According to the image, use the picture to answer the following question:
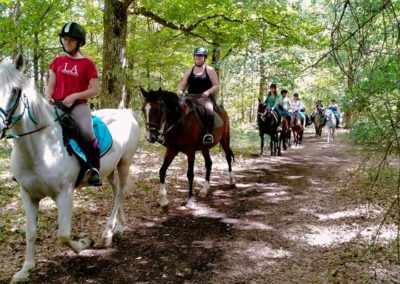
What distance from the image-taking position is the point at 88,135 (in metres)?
4.22

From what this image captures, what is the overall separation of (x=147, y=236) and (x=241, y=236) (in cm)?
142

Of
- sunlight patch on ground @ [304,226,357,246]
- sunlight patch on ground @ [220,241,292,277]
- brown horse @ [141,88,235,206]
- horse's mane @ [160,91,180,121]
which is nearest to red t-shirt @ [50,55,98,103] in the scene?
brown horse @ [141,88,235,206]

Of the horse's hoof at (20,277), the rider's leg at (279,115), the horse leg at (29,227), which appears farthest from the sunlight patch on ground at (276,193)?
the rider's leg at (279,115)

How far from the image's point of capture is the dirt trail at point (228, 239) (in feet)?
13.8

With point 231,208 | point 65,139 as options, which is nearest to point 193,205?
point 231,208

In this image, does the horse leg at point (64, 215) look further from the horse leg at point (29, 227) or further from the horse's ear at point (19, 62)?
the horse's ear at point (19, 62)

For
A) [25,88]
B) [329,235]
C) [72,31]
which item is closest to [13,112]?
[25,88]

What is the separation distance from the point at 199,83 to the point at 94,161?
3.78 m

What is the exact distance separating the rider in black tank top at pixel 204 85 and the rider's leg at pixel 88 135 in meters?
3.35

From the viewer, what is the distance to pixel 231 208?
6871mm

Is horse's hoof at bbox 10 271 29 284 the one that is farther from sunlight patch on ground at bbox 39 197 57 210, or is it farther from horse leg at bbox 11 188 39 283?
sunlight patch on ground at bbox 39 197 57 210

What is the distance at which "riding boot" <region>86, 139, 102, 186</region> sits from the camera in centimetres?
428

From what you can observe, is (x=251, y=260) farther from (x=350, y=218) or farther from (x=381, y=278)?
(x=350, y=218)

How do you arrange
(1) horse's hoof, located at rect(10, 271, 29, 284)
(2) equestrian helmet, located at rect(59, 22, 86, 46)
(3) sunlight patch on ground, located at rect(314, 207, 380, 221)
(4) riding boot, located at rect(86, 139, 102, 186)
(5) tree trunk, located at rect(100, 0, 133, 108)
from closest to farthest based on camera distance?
(1) horse's hoof, located at rect(10, 271, 29, 284) → (2) equestrian helmet, located at rect(59, 22, 86, 46) → (4) riding boot, located at rect(86, 139, 102, 186) → (3) sunlight patch on ground, located at rect(314, 207, 380, 221) → (5) tree trunk, located at rect(100, 0, 133, 108)
